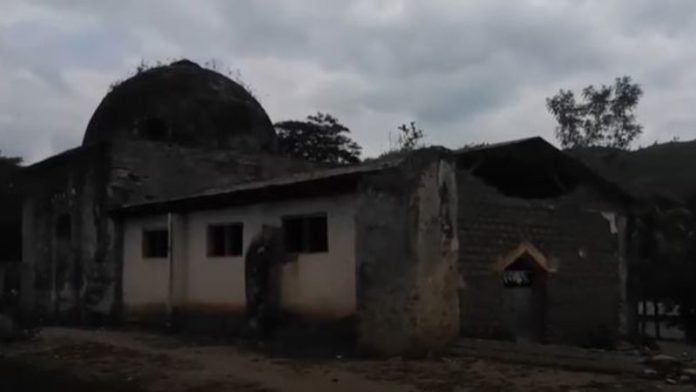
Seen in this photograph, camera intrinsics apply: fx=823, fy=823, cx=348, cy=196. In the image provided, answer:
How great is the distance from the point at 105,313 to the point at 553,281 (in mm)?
10980

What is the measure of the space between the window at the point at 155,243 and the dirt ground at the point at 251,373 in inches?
153

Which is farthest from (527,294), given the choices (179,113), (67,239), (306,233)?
(67,239)

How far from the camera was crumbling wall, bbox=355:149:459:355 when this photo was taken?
12.6m

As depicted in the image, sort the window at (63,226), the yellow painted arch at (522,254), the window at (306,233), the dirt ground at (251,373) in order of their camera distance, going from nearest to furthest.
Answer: the dirt ground at (251,373), the yellow painted arch at (522,254), the window at (306,233), the window at (63,226)

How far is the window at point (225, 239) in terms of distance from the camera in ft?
55.1

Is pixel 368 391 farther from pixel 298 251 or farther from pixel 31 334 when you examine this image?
pixel 31 334

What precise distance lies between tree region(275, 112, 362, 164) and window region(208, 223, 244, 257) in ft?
61.9

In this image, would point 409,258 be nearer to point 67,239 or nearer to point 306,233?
point 306,233

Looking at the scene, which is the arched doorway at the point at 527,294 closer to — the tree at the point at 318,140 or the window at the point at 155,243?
the window at the point at 155,243

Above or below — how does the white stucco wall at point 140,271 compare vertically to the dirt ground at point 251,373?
above

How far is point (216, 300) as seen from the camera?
55.6ft

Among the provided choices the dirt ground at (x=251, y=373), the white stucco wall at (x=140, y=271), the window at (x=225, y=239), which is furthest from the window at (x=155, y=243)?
the dirt ground at (x=251, y=373)

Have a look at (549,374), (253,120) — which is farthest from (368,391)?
(253,120)

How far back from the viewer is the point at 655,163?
138 feet
